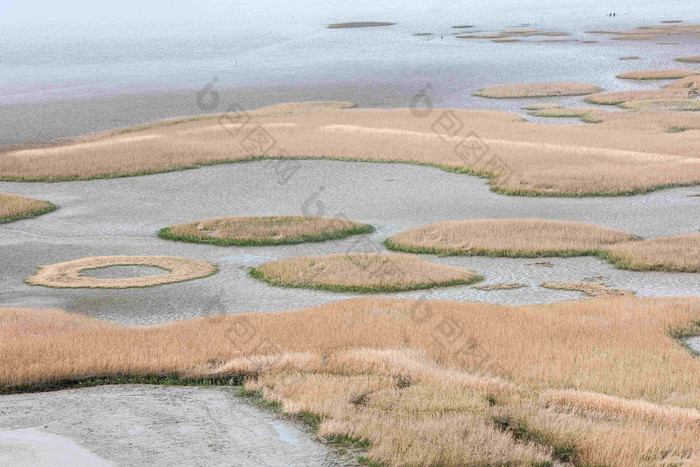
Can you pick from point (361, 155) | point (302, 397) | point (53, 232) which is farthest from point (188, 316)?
point (361, 155)

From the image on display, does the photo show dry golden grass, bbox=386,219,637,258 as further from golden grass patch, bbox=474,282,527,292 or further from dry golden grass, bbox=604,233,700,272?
golden grass patch, bbox=474,282,527,292

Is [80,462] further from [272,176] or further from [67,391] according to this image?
[272,176]

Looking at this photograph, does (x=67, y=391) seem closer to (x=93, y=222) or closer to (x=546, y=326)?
(x=546, y=326)

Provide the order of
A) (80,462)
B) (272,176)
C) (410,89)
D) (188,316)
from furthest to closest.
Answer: (410,89), (272,176), (188,316), (80,462)

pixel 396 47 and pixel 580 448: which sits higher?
pixel 396 47

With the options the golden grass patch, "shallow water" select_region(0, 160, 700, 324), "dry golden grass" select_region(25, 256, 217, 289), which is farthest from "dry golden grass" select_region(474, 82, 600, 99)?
the golden grass patch

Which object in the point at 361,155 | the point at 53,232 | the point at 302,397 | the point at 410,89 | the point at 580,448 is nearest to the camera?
the point at 580,448

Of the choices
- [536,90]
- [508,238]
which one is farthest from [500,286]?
[536,90]

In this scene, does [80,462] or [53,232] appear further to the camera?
[53,232]
